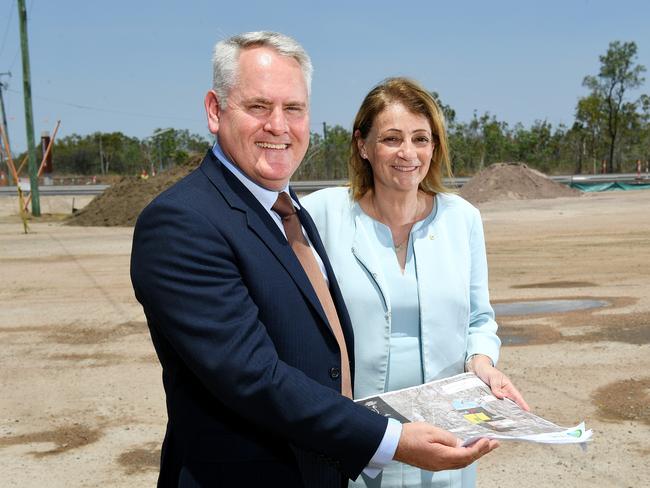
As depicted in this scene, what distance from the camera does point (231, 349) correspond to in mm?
1826

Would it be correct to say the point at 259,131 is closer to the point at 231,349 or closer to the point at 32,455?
the point at 231,349

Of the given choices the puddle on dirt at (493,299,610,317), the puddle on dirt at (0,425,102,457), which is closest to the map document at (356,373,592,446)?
the puddle on dirt at (0,425,102,457)

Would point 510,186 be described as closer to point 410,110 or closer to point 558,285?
point 558,285

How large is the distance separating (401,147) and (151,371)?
502 centimetres

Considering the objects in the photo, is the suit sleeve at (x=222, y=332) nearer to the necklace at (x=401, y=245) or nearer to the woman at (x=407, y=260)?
the woman at (x=407, y=260)

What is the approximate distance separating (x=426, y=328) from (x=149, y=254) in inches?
48.8

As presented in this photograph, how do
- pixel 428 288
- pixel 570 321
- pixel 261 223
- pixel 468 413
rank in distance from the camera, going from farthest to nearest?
pixel 570 321
pixel 428 288
pixel 468 413
pixel 261 223

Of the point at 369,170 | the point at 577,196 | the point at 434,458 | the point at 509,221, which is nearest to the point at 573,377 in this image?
the point at 369,170

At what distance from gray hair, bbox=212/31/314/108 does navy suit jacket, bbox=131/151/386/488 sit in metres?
0.20

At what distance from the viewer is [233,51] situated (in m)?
2.05

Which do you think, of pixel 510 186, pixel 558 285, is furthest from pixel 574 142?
pixel 558 285

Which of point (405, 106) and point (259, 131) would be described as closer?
point (259, 131)

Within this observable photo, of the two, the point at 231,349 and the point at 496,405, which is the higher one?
the point at 231,349

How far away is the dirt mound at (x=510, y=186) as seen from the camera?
29828mm
